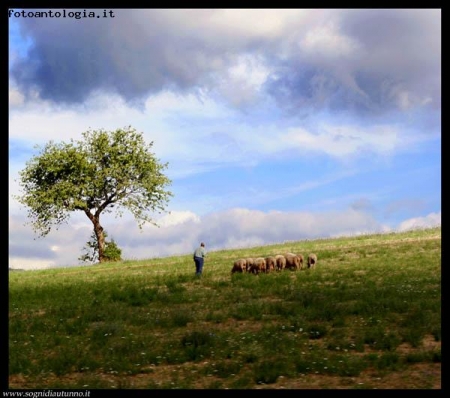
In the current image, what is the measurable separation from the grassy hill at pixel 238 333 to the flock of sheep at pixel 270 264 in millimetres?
1969

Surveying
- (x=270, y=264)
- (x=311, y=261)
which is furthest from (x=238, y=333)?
(x=311, y=261)

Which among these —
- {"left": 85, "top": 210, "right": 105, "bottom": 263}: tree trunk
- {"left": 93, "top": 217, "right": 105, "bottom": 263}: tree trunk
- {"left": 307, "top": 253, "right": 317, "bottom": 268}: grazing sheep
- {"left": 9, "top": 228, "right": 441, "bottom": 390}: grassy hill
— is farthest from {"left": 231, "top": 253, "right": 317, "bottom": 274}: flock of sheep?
{"left": 85, "top": 210, "right": 105, "bottom": 263}: tree trunk

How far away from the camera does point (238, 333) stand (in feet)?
61.9

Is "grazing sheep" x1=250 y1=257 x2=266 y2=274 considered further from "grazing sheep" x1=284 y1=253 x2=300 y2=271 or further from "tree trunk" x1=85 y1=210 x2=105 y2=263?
"tree trunk" x1=85 y1=210 x2=105 y2=263

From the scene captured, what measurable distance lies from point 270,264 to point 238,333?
51.7ft

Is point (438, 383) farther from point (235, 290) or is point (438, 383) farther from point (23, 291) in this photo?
point (23, 291)

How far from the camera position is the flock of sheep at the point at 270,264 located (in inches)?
1339

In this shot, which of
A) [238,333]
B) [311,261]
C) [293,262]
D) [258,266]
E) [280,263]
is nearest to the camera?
[238,333]

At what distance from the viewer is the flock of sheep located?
1339 inches

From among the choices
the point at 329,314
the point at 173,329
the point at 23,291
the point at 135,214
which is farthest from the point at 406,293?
the point at 135,214

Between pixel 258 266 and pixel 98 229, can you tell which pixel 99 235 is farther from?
pixel 258 266

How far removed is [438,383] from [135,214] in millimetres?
57795

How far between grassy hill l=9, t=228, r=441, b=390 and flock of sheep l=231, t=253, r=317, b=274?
197 cm

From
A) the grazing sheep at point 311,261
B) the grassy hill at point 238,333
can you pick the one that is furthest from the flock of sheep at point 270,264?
the grassy hill at point 238,333
